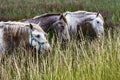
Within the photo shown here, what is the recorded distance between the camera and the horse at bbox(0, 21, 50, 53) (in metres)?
6.53

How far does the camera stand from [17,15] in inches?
513

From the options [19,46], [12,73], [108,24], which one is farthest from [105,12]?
[12,73]

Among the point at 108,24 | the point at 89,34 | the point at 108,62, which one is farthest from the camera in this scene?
the point at 108,24

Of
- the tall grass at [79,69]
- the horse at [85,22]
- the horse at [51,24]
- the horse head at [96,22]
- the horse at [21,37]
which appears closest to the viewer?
the tall grass at [79,69]

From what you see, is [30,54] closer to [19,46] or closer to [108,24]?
[19,46]

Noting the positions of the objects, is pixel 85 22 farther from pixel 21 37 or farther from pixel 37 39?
pixel 21 37

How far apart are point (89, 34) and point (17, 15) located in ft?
12.7

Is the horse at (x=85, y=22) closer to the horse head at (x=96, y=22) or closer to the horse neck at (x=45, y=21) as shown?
the horse head at (x=96, y=22)

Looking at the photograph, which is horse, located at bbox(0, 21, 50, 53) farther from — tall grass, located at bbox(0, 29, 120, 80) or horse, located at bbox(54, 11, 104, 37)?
horse, located at bbox(54, 11, 104, 37)

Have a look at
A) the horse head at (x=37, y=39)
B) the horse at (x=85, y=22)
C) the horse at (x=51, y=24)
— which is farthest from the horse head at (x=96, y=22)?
the horse head at (x=37, y=39)

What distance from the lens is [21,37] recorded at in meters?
6.59

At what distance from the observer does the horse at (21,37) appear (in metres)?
6.53

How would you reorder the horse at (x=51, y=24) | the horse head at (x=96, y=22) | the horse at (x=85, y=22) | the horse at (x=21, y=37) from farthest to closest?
the horse head at (x=96, y=22) → the horse at (x=85, y=22) → the horse at (x=51, y=24) → the horse at (x=21, y=37)

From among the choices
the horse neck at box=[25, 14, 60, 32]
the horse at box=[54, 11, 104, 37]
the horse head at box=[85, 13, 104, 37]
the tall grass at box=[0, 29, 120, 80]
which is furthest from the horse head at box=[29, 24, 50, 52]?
the horse head at box=[85, 13, 104, 37]
